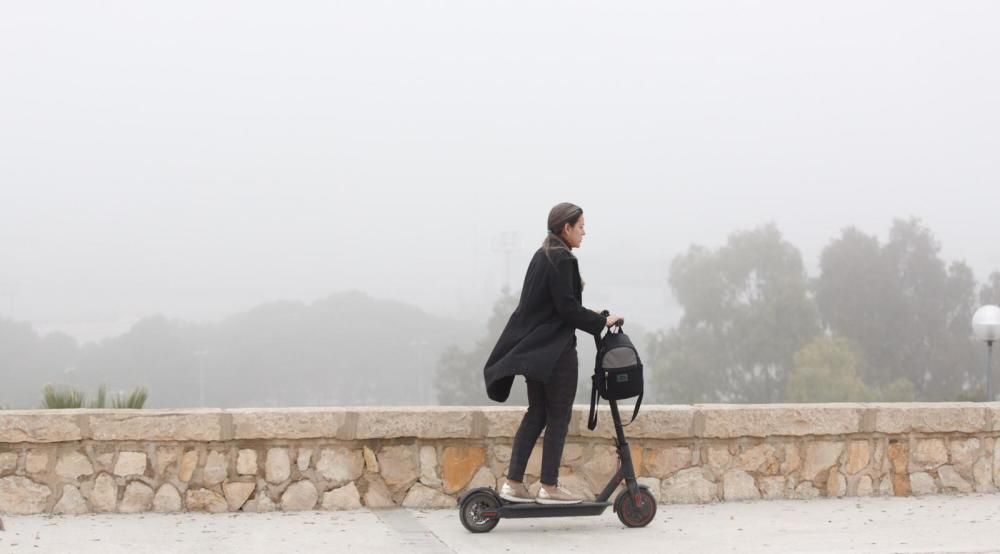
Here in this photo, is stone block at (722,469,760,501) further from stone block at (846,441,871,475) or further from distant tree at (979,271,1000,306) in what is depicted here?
distant tree at (979,271,1000,306)

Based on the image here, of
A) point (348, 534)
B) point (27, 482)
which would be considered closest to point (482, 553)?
point (348, 534)

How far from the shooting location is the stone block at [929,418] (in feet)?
25.5

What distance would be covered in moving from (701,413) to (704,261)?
7464cm

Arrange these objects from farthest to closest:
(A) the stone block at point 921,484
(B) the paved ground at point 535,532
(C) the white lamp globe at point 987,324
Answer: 1. (C) the white lamp globe at point 987,324
2. (A) the stone block at point 921,484
3. (B) the paved ground at point 535,532

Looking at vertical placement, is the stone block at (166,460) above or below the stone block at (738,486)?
above

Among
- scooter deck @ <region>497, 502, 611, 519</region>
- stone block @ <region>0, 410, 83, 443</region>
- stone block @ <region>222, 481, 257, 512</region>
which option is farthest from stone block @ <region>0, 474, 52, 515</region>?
scooter deck @ <region>497, 502, 611, 519</region>

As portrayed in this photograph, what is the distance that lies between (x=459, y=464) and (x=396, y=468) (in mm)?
369

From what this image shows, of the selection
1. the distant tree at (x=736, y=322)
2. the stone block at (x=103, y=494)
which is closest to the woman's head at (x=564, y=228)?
the stone block at (x=103, y=494)

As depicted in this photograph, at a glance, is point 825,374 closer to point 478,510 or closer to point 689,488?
point 689,488

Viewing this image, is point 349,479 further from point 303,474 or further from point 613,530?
point 613,530

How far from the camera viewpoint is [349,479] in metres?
7.09

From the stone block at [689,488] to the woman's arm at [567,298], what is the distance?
1817 mm

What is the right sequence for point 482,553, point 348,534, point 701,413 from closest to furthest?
point 482,553 → point 348,534 → point 701,413

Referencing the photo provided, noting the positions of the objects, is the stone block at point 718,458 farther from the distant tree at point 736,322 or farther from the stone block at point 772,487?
the distant tree at point 736,322
